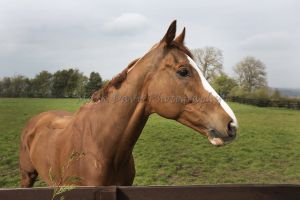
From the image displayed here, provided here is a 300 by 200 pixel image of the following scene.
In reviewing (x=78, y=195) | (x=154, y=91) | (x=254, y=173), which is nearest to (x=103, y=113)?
(x=154, y=91)

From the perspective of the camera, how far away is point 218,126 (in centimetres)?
252

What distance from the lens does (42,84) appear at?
2160 inches

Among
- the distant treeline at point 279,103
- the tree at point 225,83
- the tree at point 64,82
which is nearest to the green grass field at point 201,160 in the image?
the distant treeline at point 279,103

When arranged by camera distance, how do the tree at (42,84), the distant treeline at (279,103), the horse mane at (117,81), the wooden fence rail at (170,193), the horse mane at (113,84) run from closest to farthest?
the wooden fence rail at (170,193) < the horse mane at (117,81) < the horse mane at (113,84) < the distant treeline at (279,103) < the tree at (42,84)

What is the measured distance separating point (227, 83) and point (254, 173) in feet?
140

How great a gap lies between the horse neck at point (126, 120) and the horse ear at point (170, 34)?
1.03ft

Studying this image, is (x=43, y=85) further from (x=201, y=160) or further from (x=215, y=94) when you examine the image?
(x=215, y=94)

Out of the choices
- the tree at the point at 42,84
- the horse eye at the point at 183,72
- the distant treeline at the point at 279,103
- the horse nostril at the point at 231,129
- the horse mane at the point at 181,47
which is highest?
the tree at the point at 42,84

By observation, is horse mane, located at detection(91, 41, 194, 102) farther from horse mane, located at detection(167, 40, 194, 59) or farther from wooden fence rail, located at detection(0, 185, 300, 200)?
wooden fence rail, located at detection(0, 185, 300, 200)

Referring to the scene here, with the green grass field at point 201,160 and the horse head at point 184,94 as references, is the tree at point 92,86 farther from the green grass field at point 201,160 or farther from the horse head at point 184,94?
the horse head at point 184,94

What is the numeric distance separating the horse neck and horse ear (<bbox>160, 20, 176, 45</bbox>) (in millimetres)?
315

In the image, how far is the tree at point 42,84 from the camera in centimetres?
5341

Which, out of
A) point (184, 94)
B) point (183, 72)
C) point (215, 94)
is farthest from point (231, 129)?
point (183, 72)

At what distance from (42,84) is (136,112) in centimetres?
5536
